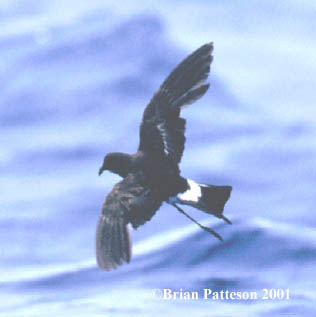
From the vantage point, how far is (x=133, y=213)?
6918mm

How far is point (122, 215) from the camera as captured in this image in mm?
6875

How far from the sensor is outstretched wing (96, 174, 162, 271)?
6586 millimetres

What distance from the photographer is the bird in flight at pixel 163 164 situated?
6.92m

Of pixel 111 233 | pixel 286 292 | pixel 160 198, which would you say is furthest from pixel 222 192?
pixel 286 292

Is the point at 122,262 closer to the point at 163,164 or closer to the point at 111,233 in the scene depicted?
the point at 111,233

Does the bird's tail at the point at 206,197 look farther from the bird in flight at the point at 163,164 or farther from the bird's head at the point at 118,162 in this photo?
the bird's head at the point at 118,162

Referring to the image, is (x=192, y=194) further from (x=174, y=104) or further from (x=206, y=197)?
(x=174, y=104)

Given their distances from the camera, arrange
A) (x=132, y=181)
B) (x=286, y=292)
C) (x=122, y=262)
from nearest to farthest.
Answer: (x=122, y=262)
(x=132, y=181)
(x=286, y=292)

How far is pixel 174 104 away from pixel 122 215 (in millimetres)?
967

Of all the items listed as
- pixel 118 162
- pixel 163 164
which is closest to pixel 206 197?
pixel 163 164

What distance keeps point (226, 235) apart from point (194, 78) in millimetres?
6373

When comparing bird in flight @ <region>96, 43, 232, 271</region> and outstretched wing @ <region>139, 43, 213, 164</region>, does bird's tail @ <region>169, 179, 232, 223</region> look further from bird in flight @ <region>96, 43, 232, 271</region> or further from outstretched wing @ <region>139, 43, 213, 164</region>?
outstretched wing @ <region>139, 43, 213, 164</region>

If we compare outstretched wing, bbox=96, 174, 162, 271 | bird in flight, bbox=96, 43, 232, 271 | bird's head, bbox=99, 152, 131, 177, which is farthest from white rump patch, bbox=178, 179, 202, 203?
bird's head, bbox=99, 152, 131, 177

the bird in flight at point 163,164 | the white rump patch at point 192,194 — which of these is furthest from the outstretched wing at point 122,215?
A: the white rump patch at point 192,194
